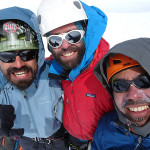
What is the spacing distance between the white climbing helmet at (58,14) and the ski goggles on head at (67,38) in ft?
0.43

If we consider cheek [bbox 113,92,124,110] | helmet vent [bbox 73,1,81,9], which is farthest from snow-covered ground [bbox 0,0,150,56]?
cheek [bbox 113,92,124,110]

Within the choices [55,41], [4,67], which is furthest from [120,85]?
[4,67]

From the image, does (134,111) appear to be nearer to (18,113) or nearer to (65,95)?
(65,95)

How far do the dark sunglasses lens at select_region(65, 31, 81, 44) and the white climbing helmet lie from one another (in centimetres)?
16

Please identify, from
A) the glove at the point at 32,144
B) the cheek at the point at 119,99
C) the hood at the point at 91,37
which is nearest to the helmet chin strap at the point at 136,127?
the cheek at the point at 119,99

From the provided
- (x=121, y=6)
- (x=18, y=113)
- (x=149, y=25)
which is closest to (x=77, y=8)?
(x=18, y=113)

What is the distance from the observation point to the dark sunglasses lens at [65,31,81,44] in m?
1.85

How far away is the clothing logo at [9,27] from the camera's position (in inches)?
71.8

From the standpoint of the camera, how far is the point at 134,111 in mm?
1350

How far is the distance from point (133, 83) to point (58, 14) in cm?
131

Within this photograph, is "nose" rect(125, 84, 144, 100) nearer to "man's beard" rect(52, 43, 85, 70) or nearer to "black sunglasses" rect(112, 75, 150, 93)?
"black sunglasses" rect(112, 75, 150, 93)

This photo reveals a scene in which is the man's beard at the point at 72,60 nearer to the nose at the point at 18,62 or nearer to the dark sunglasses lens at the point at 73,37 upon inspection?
the dark sunglasses lens at the point at 73,37

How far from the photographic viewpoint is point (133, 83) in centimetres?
129

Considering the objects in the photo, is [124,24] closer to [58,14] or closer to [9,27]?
[58,14]
